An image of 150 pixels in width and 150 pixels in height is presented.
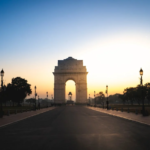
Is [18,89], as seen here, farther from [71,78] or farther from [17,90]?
[71,78]

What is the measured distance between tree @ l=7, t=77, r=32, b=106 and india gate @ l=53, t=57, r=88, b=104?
15.0 m

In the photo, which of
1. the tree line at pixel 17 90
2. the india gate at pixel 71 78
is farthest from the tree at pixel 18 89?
the india gate at pixel 71 78

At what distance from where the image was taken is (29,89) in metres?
86.9

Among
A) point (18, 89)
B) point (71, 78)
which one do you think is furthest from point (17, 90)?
point (71, 78)

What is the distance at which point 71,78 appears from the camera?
101 metres

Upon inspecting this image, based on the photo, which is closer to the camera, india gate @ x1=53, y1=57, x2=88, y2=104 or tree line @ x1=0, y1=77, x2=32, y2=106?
tree line @ x1=0, y1=77, x2=32, y2=106

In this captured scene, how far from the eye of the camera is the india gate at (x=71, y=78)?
319 ft

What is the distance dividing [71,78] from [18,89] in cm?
2686

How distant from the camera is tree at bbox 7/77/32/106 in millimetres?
81562

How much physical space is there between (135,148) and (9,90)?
7823 cm

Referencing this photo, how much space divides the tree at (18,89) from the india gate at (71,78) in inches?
589

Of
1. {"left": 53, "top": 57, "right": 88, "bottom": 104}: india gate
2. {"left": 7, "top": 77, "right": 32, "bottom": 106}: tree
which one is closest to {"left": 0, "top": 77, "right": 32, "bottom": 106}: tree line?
{"left": 7, "top": 77, "right": 32, "bottom": 106}: tree

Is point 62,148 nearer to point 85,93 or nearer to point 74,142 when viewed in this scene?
point 74,142

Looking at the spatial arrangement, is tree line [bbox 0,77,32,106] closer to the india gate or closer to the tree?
the tree
